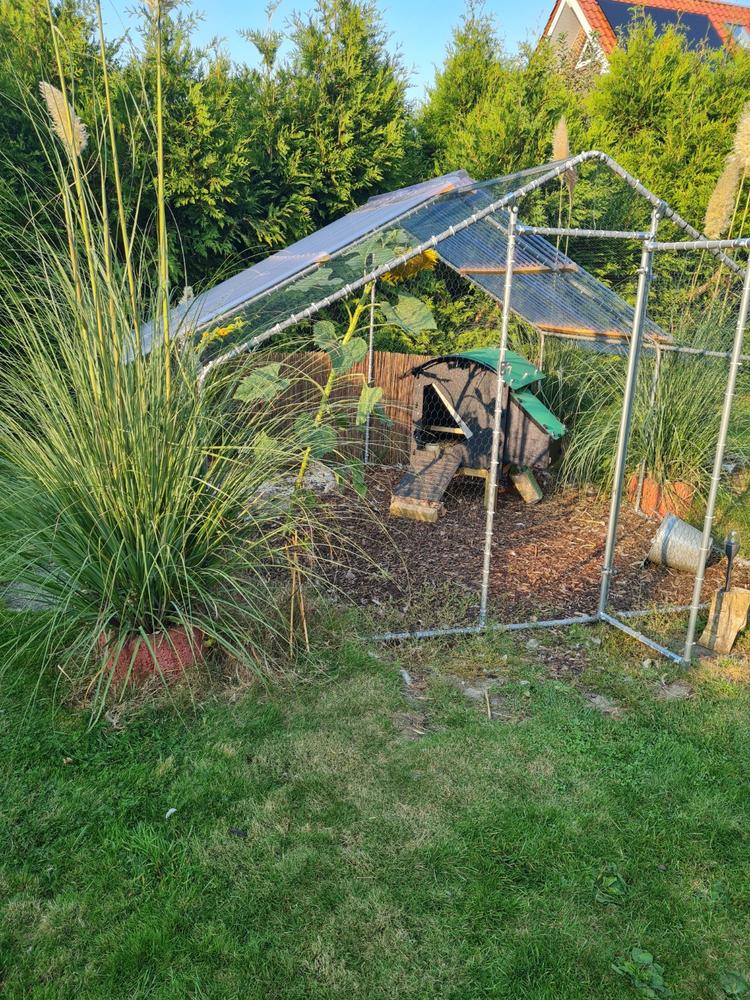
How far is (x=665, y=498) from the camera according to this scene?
543cm

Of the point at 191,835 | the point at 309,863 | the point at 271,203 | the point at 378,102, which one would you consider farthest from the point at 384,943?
the point at 378,102

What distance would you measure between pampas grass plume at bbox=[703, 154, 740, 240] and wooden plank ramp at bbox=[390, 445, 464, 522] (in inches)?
109

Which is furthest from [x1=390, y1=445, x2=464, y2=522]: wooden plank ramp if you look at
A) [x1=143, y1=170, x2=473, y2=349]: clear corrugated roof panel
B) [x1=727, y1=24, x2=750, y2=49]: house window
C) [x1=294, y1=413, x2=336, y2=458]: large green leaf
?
[x1=727, y1=24, x2=750, y2=49]: house window

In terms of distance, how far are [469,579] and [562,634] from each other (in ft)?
2.57

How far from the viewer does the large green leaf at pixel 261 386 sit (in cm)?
320

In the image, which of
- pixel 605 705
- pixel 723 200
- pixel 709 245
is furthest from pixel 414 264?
pixel 723 200

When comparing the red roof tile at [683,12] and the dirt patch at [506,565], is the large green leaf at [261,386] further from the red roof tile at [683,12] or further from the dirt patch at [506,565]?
the red roof tile at [683,12]

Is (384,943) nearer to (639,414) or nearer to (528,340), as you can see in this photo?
(639,414)

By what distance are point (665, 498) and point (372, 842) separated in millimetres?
4089

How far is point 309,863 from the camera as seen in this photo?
213 centimetres

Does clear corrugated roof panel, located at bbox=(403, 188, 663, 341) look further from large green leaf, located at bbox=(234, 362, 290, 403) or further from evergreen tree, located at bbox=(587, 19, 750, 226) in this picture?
evergreen tree, located at bbox=(587, 19, 750, 226)

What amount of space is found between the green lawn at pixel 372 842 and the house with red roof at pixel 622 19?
13798 millimetres

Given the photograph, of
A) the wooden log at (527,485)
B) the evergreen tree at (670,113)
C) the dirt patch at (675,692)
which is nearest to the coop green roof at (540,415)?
the wooden log at (527,485)

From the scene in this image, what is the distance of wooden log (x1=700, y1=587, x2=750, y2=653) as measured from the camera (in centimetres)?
358
